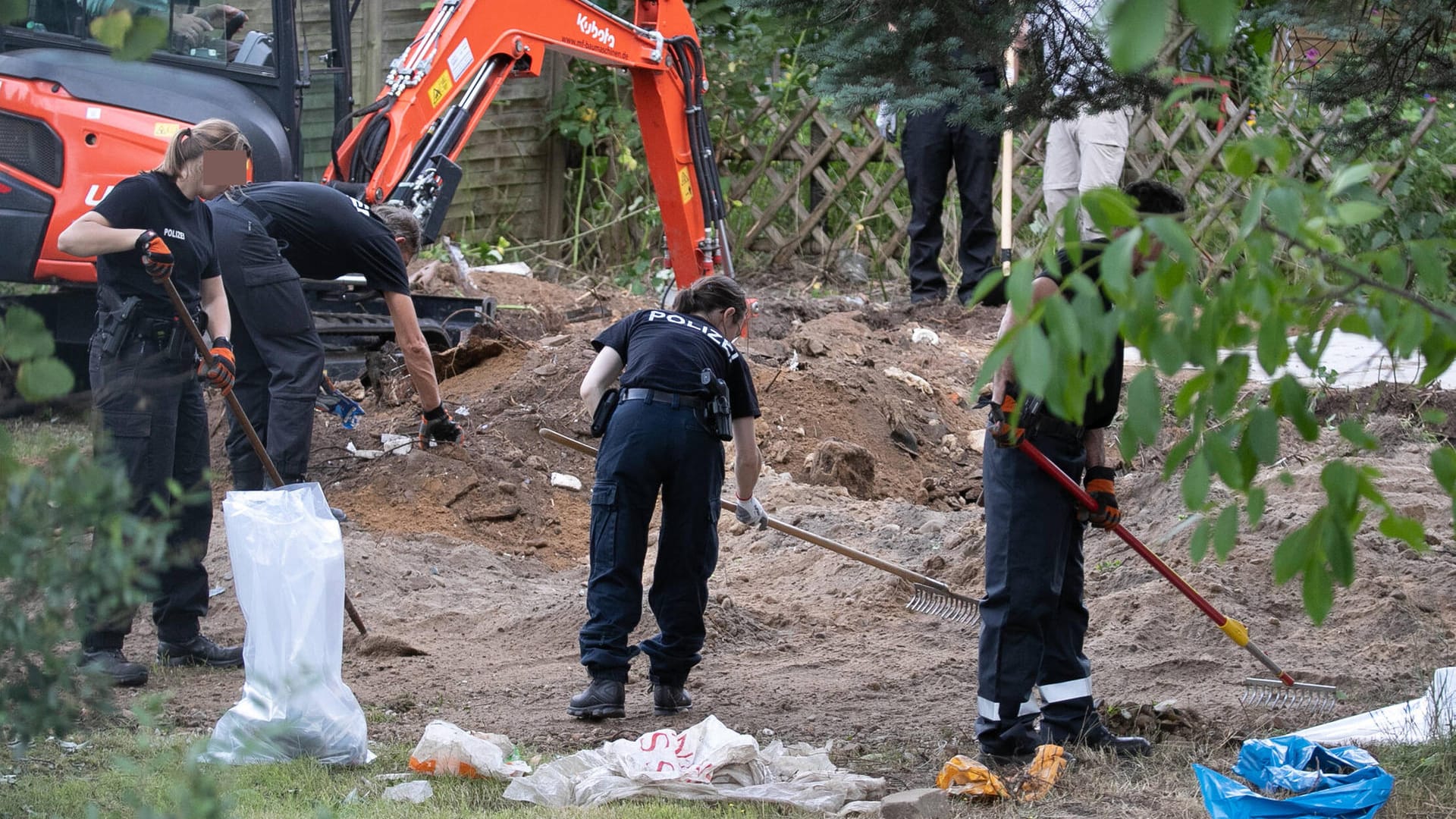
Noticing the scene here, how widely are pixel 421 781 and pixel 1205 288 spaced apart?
7.88 ft

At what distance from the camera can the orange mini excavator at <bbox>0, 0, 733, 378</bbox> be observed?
263 inches

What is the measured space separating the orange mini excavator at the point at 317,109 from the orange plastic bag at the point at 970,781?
15.4ft

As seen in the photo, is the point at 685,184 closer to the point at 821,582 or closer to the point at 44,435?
the point at 821,582

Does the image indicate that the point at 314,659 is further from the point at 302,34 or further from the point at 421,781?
the point at 302,34

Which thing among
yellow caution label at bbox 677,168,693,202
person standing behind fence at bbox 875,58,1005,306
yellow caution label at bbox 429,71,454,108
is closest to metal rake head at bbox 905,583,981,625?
yellow caution label at bbox 677,168,693,202

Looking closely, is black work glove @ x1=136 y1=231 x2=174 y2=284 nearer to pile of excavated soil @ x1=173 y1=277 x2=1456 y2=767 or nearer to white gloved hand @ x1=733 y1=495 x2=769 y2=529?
pile of excavated soil @ x1=173 y1=277 x2=1456 y2=767

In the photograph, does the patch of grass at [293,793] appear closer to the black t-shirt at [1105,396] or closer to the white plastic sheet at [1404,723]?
the black t-shirt at [1105,396]

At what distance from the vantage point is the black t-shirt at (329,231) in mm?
5676

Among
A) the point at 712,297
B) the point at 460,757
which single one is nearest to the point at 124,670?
the point at 460,757

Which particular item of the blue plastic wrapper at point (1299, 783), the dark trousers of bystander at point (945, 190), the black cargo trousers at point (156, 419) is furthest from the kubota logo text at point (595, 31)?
the blue plastic wrapper at point (1299, 783)

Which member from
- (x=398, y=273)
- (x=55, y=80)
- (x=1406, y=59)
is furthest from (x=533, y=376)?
(x=1406, y=59)

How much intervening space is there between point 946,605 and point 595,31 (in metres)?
4.47

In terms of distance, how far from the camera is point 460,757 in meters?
3.51

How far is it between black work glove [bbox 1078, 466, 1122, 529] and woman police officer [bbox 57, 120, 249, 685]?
2701 mm
